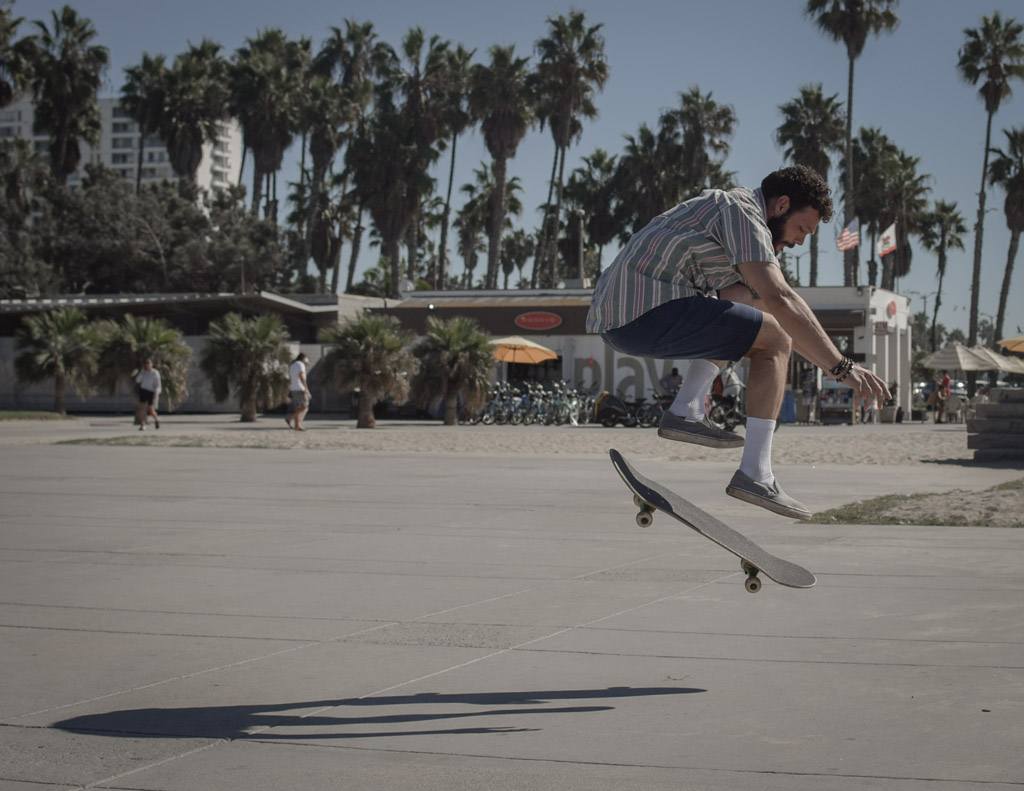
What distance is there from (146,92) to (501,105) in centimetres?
2474

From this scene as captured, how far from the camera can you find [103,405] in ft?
121

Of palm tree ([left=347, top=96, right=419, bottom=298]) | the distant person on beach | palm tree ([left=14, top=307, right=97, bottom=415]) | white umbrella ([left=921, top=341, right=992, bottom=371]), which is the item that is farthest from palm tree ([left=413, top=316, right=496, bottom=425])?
palm tree ([left=347, top=96, right=419, bottom=298])

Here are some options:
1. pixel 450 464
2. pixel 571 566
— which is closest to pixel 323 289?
pixel 450 464

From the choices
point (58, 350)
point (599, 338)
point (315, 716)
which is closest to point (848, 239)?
point (599, 338)

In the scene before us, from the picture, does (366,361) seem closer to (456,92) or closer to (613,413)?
(613,413)

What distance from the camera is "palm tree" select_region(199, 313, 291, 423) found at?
90.9 ft

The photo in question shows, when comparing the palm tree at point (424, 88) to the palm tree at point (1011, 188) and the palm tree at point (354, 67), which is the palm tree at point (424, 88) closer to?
the palm tree at point (354, 67)

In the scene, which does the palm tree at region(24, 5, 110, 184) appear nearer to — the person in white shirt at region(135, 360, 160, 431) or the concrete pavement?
the person in white shirt at region(135, 360, 160, 431)

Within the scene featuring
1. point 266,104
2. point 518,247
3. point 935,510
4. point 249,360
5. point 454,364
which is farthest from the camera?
point 518,247

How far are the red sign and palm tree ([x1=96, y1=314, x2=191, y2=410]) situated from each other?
11908 millimetres

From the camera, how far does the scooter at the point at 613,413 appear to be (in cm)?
2959

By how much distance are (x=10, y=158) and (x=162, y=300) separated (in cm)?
2756

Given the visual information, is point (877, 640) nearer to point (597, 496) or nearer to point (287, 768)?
A: point (287, 768)

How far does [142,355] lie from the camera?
2886cm
